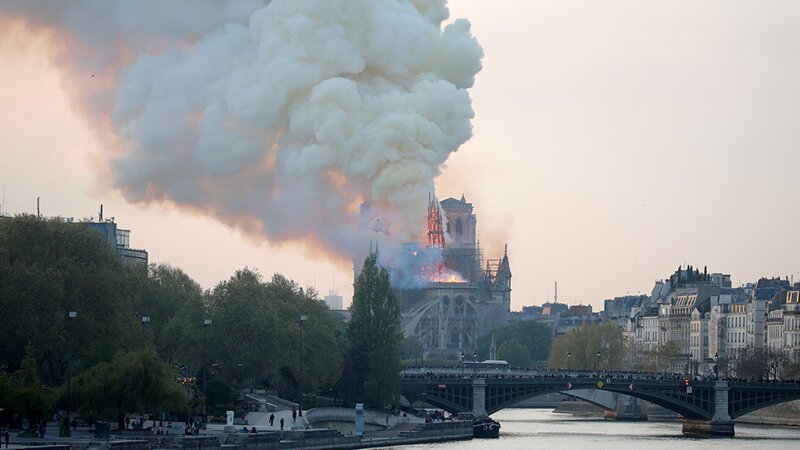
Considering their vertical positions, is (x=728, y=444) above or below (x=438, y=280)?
below

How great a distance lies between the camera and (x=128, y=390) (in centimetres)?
7731

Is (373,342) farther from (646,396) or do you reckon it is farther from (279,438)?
(279,438)

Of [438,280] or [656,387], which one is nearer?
[656,387]

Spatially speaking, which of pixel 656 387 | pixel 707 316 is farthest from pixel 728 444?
pixel 707 316

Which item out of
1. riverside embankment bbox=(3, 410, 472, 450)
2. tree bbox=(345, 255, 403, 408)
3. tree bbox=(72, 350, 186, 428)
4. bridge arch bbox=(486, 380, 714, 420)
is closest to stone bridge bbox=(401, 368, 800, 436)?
bridge arch bbox=(486, 380, 714, 420)

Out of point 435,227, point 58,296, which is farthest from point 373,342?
point 435,227

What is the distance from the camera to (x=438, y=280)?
193 m

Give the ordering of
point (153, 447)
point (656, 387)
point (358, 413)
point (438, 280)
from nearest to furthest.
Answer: point (153, 447)
point (358, 413)
point (656, 387)
point (438, 280)

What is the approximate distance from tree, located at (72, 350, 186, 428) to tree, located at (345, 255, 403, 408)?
27598mm

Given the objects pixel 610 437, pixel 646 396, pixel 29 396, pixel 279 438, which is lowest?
pixel 610 437

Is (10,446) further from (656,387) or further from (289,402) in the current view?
(656,387)

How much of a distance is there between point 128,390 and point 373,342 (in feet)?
104

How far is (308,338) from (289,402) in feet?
22.0

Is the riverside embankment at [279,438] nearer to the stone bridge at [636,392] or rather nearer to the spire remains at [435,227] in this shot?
the stone bridge at [636,392]
